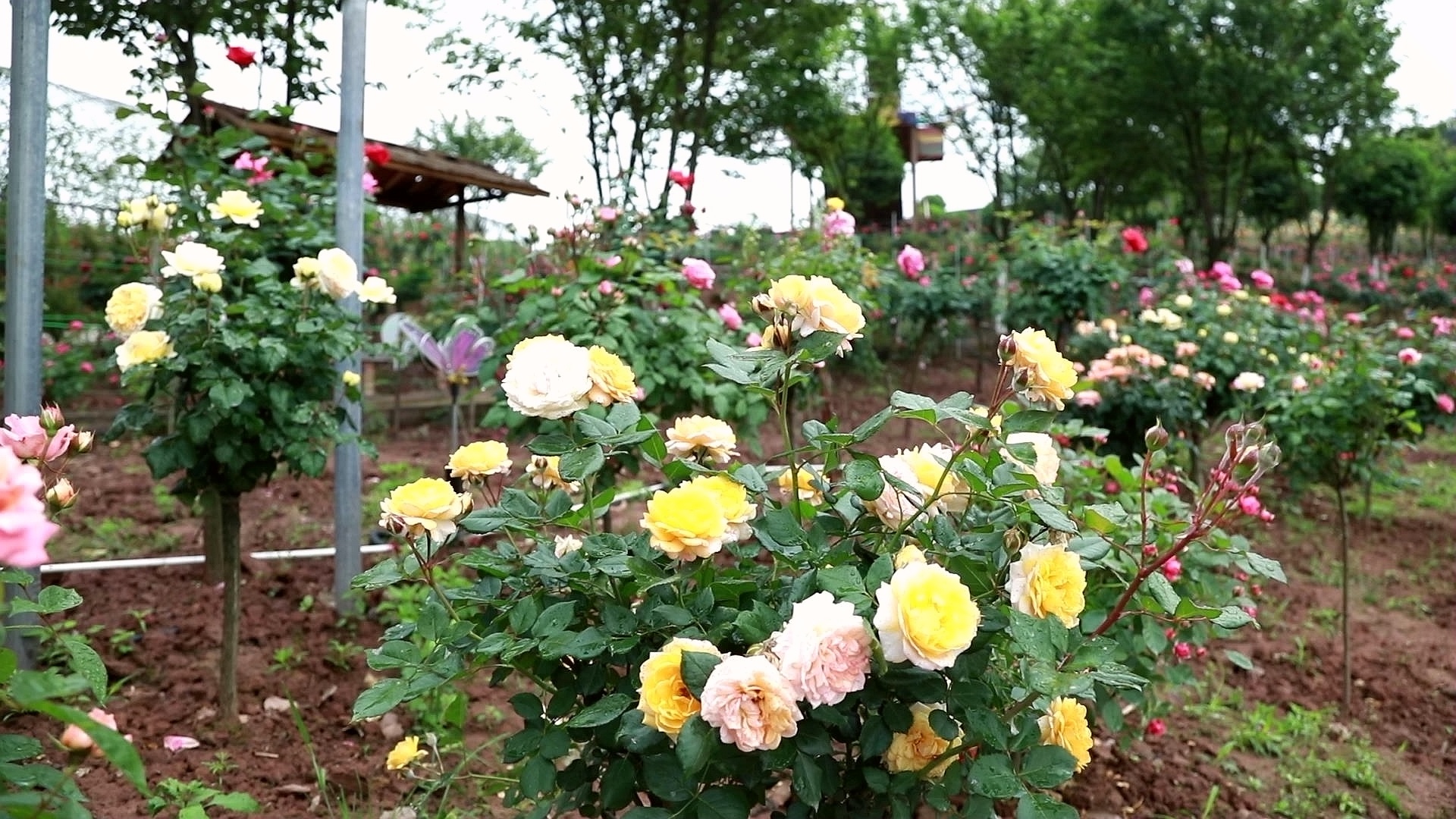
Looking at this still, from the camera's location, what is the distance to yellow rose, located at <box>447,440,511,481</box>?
1150mm

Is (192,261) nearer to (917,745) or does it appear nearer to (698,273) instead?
(698,273)

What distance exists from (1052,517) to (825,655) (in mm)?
263

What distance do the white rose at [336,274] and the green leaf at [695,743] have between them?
141cm

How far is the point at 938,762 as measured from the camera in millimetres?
1004

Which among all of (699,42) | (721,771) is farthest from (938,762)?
(699,42)

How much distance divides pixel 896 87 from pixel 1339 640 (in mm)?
14930

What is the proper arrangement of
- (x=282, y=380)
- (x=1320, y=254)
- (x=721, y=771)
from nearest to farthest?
(x=721, y=771) < (x=282, y=380) < (x=1320, y=254)

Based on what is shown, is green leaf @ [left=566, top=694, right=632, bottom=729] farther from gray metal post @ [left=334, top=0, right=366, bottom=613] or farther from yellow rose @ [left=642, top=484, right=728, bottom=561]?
gray metal post @ [left=334, top=0, right=366, bottom=613]

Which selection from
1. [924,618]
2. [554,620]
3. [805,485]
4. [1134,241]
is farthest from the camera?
[1134,241]

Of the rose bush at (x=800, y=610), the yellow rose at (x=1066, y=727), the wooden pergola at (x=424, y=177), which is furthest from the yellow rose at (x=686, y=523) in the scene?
the wooden pergola at (x=424, y=177)

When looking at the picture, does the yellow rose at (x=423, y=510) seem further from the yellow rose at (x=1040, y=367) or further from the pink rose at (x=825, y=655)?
the yellow rose at (x=1040, y=367)

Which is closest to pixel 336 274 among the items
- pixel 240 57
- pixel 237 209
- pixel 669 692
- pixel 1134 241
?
pixel 237 209

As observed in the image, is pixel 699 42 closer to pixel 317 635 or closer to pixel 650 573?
pixel 317 635

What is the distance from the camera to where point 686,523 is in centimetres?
96
